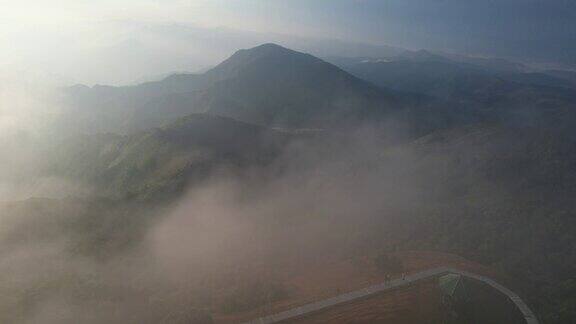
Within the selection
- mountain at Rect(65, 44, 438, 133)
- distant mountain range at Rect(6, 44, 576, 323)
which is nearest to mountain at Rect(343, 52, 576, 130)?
distant mountain range at Rect(6, 44, 576, 323)

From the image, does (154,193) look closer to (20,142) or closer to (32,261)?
(32,261)

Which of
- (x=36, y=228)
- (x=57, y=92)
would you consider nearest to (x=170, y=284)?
(x=36, y=228)

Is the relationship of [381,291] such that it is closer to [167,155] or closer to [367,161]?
[367,161]

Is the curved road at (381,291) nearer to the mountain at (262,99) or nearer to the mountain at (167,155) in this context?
the mountain at (167,155)

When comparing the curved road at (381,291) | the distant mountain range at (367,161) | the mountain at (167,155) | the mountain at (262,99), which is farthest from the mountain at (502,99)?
the curved road at (381,291)

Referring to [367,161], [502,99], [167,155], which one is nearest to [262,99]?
[167,155]

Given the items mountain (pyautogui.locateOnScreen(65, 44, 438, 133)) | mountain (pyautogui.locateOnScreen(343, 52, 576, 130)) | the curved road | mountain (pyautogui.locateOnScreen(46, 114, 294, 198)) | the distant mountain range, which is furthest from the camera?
mountain (pyautogui.locateOnScreen(343, 52, 576, 130))

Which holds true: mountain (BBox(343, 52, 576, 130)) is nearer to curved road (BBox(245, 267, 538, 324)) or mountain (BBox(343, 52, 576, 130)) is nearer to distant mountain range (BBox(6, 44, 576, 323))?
distant mountain range (BBox(6, 44, 576, 323))
